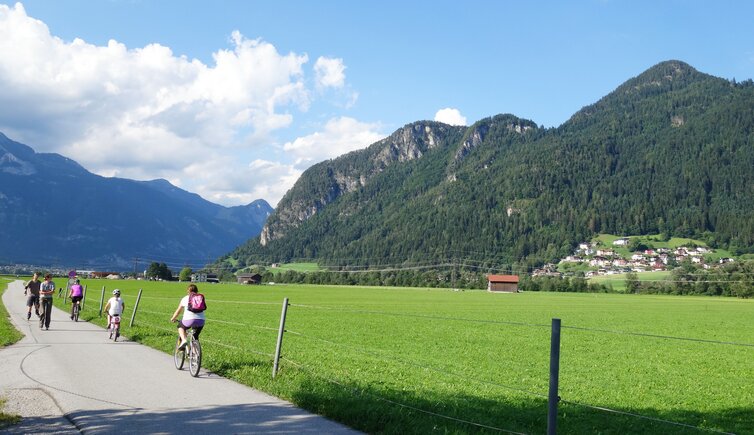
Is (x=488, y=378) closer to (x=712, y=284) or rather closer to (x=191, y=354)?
(x=191, y=354)

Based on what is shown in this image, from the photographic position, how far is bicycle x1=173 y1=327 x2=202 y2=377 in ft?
41.7

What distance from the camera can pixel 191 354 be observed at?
13.1 meters

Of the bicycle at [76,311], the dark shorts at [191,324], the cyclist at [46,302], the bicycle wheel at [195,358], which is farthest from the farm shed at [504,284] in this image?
the bicycle wheel at [195,358]

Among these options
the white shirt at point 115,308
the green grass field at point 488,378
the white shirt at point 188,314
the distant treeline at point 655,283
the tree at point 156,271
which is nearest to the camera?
the green grass field at point 488,378

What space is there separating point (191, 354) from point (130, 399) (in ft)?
9.63

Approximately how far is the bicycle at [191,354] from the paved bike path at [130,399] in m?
0.19

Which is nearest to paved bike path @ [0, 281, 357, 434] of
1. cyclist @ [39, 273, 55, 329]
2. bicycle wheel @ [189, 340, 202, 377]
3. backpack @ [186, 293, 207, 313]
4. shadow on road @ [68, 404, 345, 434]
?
shadow on road @ [68, 404, 345, 434]

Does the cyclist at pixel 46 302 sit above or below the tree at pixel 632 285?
below

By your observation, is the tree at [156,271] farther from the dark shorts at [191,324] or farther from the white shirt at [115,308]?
the dark shorts at [191,324]

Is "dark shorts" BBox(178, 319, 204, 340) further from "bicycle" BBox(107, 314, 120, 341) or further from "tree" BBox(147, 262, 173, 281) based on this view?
"tree" BBox(147, 262, 173, 281)

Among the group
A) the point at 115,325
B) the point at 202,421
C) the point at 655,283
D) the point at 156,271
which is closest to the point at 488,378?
the point at 202,421

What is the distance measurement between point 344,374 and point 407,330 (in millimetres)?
18041

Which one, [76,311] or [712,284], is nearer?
[76,311]

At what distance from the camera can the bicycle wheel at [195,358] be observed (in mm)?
12648
